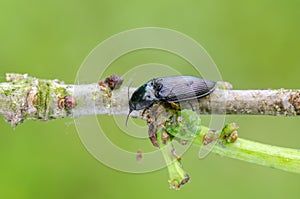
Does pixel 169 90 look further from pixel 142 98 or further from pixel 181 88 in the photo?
pixel 142 98

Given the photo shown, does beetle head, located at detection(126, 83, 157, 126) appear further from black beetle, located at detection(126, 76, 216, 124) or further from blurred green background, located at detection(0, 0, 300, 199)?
blurred green background, located at detection(0, 0, 300, 199)

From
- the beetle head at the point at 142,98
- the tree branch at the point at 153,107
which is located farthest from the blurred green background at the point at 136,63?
the tree branch at the point at 153,107

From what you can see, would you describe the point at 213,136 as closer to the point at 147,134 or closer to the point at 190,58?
the point at 147,134

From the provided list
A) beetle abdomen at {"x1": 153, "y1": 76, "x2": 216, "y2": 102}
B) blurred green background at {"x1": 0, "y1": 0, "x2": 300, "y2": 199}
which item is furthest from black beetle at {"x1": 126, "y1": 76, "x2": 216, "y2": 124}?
blurred green background at {"x1": 0, "y1": 0, "x2": 300, "y2": 199}

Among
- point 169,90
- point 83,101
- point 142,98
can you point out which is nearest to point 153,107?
point 142,98

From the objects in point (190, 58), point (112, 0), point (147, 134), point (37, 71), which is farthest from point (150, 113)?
point (112, 0)

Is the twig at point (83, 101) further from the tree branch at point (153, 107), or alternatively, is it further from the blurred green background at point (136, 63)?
the blurred green background at point (136, 63)

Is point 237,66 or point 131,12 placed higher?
point 131,12
